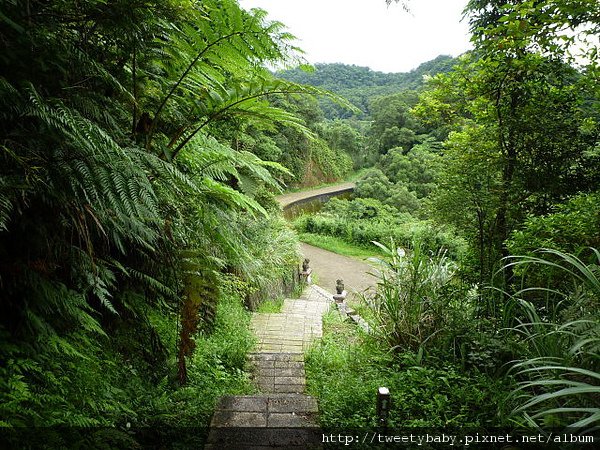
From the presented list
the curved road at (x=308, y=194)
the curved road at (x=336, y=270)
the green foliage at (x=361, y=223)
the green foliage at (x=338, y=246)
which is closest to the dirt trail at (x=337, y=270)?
the curved road at (x=336, y=270)

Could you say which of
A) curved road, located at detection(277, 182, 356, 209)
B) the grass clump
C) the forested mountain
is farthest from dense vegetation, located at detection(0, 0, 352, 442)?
the forested mountain

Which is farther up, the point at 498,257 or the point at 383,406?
the point at 498,257

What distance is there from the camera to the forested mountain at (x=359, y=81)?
1321 inches

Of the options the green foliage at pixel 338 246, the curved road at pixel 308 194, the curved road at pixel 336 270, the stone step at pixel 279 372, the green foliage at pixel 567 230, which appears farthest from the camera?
the curved road at pixel 308 194

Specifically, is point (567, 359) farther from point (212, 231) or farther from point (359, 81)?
point (359, 81)

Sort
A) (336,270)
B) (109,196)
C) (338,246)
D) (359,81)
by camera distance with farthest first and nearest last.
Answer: (359,81) < (338,246) < (336,270) < (109,196)

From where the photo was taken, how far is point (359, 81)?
128 ft

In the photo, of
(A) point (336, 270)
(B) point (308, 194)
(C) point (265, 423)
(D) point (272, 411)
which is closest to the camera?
(C) point (265, 423)

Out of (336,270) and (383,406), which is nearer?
(383,406)

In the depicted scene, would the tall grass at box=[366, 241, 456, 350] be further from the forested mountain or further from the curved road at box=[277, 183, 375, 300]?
the forested mountain

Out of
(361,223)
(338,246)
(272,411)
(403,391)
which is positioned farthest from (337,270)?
(272,411)

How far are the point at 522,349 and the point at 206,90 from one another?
8.22 feet

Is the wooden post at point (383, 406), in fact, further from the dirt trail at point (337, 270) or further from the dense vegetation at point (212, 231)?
the dirt trail at point (337, 270)

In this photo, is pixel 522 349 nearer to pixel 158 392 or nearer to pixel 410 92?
pixel 158 392
